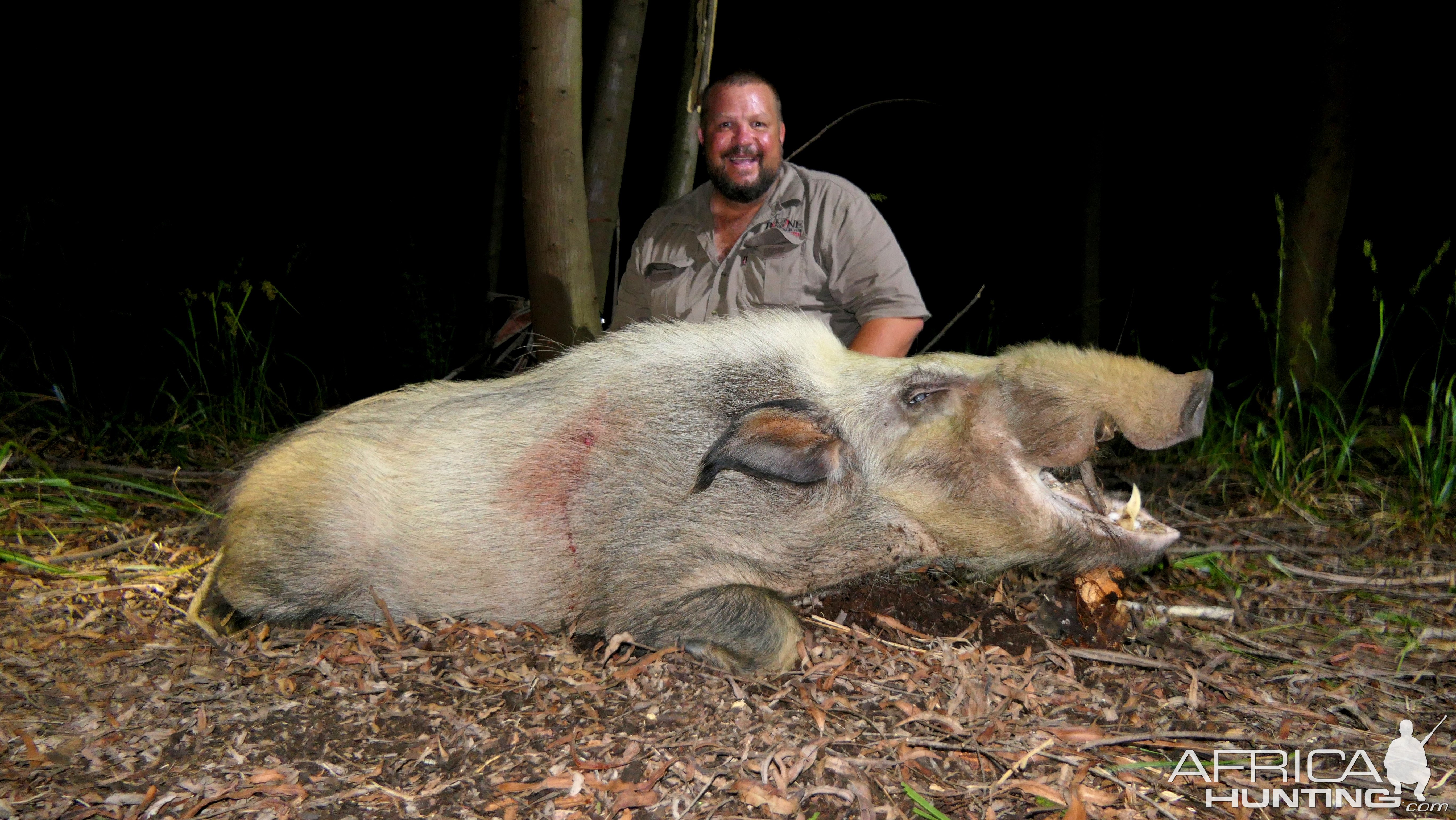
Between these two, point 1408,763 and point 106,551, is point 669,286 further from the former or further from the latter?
point 1408,763

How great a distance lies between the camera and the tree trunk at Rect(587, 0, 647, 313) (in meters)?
4.36

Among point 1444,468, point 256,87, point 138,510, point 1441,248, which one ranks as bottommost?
point 138,510

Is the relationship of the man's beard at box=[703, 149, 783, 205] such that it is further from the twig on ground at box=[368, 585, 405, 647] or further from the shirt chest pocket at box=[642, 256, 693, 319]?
the twig on ground at box=[368, 585, 405, 647]

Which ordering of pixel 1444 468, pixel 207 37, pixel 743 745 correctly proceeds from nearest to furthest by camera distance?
pixel 743 745, pixel 1444 468, pixel 207 37

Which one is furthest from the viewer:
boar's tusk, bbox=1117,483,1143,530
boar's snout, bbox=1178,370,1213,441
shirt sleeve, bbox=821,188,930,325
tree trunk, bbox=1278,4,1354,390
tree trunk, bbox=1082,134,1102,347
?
tree trunk, bbox=1082,134,1102,347

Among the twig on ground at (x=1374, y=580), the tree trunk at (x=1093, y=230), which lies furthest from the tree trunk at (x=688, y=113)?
the tree trunk at (x=1093, y=230)

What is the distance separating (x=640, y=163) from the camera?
9406mm

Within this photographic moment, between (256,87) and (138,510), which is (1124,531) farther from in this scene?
(256,87)

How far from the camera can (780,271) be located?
3.99 m

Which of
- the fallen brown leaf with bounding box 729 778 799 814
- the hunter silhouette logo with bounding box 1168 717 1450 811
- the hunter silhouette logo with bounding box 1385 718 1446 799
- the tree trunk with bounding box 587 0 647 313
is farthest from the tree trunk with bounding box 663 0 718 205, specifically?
the hunter silhouette logo with bounding box 1385 718 1446 799

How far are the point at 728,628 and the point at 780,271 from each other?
1900 mm

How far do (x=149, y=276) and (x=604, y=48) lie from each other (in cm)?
472

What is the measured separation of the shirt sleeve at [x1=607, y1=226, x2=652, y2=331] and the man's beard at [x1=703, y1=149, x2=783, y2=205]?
0.42 metres

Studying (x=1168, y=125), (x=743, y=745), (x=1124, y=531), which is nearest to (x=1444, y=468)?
(x=1124, y=531)
